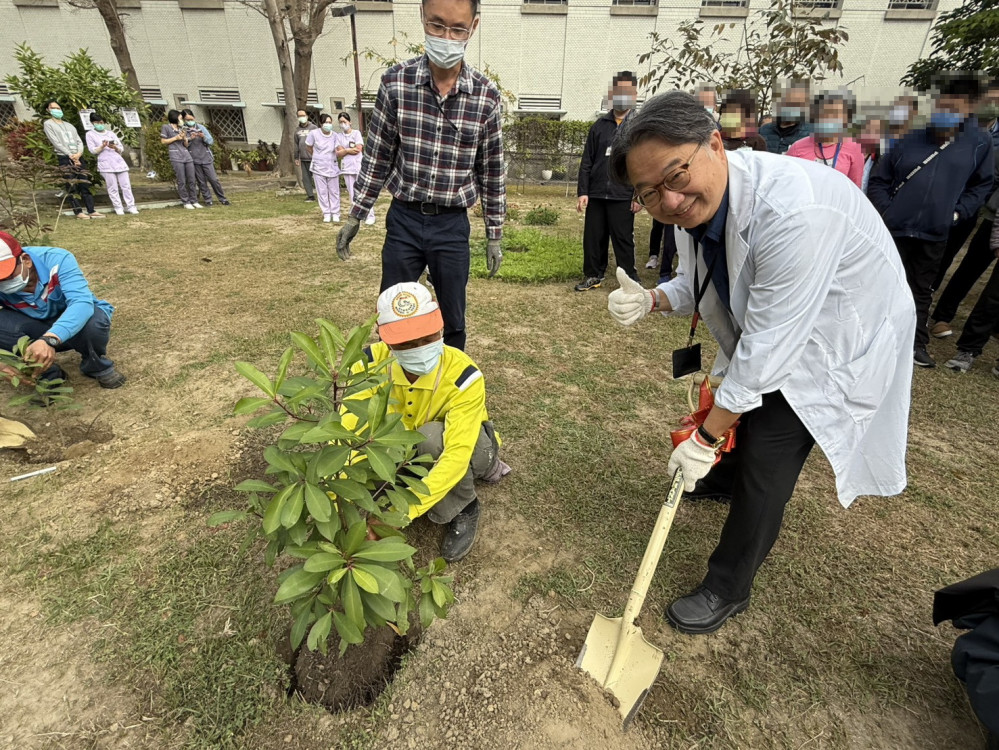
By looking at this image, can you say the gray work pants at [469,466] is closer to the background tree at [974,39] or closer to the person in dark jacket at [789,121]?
the person in dark jacket at [789,121]

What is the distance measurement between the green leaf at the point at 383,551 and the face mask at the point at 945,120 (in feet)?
14.9

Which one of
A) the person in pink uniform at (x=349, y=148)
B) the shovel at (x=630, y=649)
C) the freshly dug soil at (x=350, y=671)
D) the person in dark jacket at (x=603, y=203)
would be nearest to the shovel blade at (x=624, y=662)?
the shovel at (x=630, y=649)

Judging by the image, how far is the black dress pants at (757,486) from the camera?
5.48 ft

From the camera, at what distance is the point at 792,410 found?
164 centimetres

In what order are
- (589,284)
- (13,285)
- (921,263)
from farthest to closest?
(589,284)
(921,263)
(13,285)

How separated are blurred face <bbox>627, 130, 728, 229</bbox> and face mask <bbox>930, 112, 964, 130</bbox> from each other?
11.0ft

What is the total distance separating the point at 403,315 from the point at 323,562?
0.91 meters

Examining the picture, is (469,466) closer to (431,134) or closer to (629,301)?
(629,301)

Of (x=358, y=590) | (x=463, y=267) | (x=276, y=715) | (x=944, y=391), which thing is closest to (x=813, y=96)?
(x=944, y=391)

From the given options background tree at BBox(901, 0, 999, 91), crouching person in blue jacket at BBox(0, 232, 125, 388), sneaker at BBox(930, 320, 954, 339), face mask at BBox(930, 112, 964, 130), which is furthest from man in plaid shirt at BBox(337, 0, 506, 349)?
background tree at BBox(901, 0, 999, 91)

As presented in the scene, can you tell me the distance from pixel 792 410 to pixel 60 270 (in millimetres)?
4156

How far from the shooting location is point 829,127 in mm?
3875

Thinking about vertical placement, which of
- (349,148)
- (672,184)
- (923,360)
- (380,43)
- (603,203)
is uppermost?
(380,43)

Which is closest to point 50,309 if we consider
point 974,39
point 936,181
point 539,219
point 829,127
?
point 829,127
